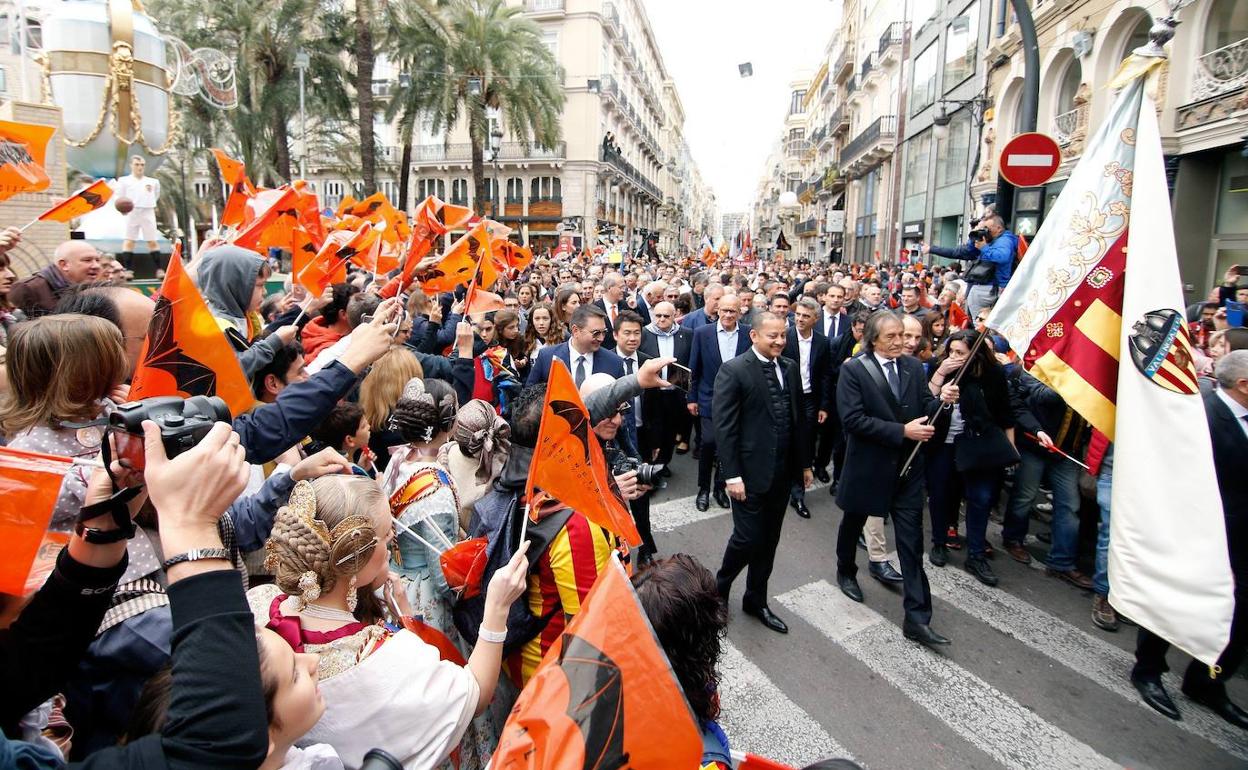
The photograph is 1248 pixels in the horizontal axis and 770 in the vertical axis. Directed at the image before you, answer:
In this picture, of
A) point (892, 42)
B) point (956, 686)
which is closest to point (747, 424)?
point (956, 686)

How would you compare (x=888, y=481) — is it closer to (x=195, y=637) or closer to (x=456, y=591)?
(x=456, y=591)

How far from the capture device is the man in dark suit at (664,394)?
678 cm

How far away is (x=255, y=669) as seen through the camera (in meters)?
1.19

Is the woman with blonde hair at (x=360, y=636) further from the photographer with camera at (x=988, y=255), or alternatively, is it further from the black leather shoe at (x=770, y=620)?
the photographer with camera at (x=988, y=255)

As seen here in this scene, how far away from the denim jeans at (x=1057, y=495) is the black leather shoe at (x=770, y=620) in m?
2.35

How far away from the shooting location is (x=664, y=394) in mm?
6773

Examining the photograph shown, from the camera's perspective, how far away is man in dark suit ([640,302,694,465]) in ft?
22.2

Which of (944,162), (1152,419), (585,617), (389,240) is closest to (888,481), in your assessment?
(1152,419)

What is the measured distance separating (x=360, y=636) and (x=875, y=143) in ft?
118

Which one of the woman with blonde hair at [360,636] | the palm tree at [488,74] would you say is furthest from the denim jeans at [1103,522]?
the palm tree at [488,74]

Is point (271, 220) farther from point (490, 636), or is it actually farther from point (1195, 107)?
point (1195, 107)

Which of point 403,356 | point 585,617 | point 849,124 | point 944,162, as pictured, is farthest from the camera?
point 849,124

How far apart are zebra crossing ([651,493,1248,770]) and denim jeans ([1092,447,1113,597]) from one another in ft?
1.18

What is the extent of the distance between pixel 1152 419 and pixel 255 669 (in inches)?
135
